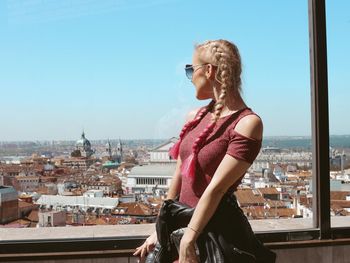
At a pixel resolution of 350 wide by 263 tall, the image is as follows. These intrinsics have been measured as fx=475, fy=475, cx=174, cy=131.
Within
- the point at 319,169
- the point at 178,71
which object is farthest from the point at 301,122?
the point at 178,71

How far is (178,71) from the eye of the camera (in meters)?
2.55

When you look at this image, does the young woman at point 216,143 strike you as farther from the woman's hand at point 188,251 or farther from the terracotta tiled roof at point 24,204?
the terracotta tiled roof at point 24,204

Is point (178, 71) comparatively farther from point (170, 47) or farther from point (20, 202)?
point (20, 202)

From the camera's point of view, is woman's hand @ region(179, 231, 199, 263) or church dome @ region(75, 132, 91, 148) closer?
woman's hand @ region(179, 231, 199, 263)

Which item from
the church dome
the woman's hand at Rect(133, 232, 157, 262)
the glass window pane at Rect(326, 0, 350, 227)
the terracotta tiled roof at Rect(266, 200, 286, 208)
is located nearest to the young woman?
the woman's hand at Rect(133, 232, 157, 262)

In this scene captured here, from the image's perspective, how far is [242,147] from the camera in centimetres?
136

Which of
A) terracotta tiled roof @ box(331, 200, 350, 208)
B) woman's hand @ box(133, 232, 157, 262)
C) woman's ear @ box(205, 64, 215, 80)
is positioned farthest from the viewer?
terracotta tiled roof @ box(331, 200, 350, 208)

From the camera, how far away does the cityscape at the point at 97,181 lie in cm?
A: 247

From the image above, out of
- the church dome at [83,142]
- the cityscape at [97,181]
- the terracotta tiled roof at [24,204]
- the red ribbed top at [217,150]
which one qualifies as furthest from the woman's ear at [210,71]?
the terracotta tiled roof at [24,204]

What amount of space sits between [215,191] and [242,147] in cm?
15

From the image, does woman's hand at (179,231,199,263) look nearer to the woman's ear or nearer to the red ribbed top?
the red ribbed top

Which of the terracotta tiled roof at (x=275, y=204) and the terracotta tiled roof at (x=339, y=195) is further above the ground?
the terracotta tiled roof at (x=339, y=195)

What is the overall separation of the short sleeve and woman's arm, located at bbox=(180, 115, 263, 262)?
10 millimetres

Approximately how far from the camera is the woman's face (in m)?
1.48
